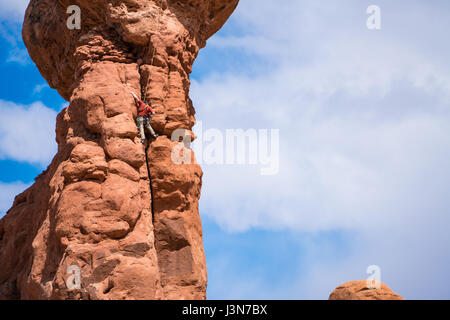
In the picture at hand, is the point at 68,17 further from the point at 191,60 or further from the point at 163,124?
the point at 163,124

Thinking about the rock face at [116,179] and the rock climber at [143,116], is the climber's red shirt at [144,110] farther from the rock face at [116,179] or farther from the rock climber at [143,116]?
the rock face at [116,179]

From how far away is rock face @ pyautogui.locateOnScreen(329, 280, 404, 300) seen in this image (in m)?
18.2

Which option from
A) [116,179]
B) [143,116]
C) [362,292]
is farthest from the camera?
[362,292]

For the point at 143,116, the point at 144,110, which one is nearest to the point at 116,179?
the point at 143,116

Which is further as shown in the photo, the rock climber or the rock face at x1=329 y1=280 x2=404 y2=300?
the rock face at x1=329 y1=280 x2=404 y2=300

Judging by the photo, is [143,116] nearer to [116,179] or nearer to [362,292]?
[116,179]

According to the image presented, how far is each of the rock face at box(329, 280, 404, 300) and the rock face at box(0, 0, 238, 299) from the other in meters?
9.06

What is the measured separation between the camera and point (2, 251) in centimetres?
1327

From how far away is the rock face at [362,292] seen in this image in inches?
715

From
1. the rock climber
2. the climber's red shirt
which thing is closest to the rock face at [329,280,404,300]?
the rock climber

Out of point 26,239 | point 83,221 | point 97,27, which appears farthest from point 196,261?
point 97,27

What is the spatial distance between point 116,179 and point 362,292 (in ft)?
38.8

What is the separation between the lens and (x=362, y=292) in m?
18.3

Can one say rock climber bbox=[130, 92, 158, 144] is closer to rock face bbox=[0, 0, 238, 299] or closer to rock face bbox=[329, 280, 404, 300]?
rock face bbox=[0, 0, 238, 299]
